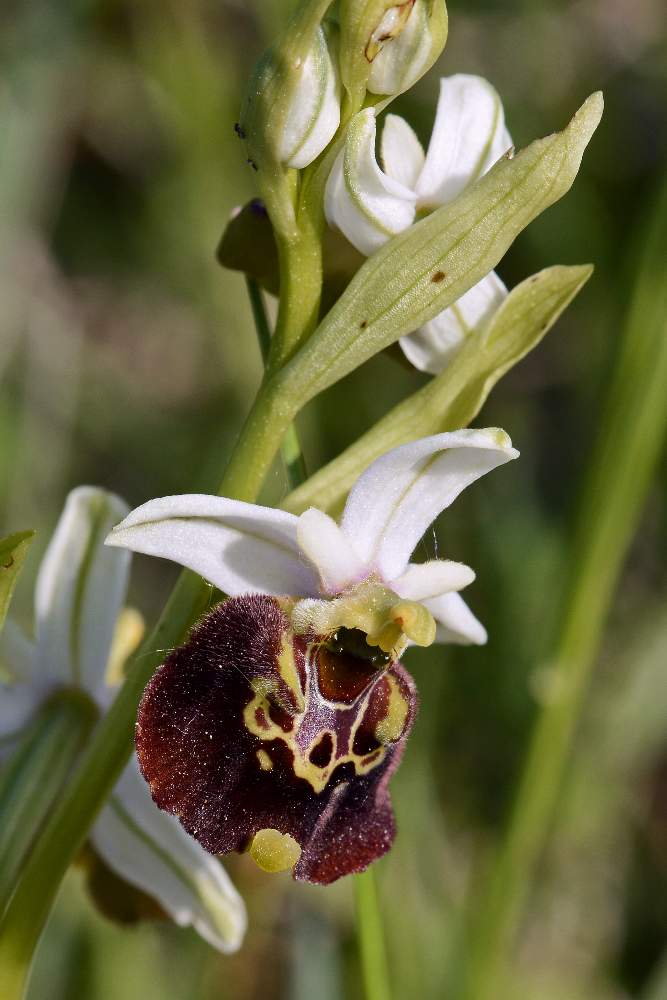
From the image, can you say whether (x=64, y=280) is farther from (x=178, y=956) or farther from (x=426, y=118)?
(x=178, y=956)

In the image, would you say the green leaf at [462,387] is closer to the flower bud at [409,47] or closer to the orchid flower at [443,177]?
the orchid flower at [443,177]

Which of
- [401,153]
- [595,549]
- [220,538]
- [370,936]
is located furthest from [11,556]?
[595,549]

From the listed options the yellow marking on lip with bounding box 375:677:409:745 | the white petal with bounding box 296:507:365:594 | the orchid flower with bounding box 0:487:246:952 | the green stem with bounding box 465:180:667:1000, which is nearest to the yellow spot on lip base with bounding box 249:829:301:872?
the yellow marking on lip with bounding box 375:677:409:745

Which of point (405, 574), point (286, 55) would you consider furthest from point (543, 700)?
point (286, 55)

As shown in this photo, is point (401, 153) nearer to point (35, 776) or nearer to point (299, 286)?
point (299, 286)

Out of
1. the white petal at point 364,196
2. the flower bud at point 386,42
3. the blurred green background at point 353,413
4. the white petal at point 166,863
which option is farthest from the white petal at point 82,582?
the blurred green background at point 353,413
